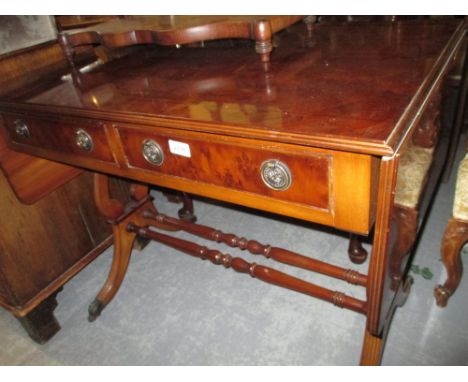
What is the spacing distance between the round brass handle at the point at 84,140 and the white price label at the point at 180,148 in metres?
0.28

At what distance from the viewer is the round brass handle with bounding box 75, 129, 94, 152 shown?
1.00m

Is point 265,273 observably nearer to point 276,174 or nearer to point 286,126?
point 276,174

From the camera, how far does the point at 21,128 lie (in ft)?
3.80

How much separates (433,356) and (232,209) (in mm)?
1208

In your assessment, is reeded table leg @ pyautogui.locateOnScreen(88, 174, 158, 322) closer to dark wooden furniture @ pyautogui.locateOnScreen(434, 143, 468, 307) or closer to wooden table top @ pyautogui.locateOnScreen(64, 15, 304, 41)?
wooden table top @ pyautogui.locateOnScreen(64, 15, 304, 41)

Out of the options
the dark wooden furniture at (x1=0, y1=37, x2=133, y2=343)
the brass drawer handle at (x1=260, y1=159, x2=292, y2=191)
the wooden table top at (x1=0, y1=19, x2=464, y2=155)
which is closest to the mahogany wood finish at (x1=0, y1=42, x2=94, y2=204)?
the dark wooden furniture at (x1=0, y1=37, x2=133, y2=343)

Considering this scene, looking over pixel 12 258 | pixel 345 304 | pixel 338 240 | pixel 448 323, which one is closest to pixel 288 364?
pixel 345 304

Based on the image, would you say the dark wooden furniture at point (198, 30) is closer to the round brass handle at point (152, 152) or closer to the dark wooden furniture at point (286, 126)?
the dark wooden furniture at point (286, 126)

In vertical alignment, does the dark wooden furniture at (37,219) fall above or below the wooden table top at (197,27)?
below

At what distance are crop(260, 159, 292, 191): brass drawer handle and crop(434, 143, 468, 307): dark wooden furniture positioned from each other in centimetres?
70

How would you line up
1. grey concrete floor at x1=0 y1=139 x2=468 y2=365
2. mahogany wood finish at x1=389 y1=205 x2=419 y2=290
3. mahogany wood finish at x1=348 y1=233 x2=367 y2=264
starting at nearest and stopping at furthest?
mahogany wood finish at x1=389 y1=205 x2=419 y2=290
grey concrete floor at x1=0 y1=139 x2=468 y2=365
mahogany wood finish at x1=348 y1=233 x2=367 y2=264

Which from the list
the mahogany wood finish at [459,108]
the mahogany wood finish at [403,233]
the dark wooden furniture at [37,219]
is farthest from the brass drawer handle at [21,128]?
the mahogany wood finish at [459,108]

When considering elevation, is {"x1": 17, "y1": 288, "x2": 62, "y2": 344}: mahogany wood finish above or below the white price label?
below

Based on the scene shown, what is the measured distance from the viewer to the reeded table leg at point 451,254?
1.20 meters
